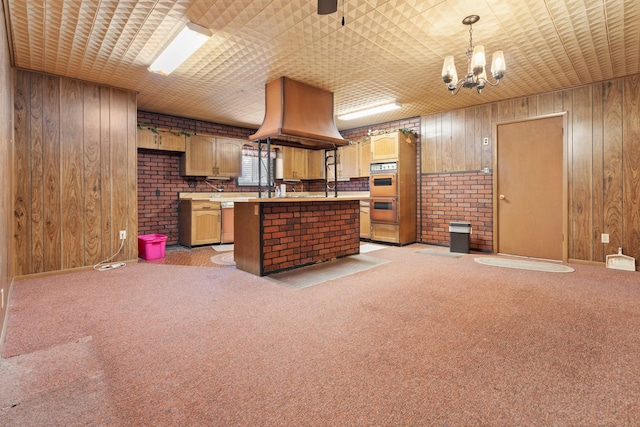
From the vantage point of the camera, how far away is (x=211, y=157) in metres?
6.20

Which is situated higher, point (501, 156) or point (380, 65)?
point (380, 65)

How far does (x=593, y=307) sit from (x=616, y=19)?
98.1 inches

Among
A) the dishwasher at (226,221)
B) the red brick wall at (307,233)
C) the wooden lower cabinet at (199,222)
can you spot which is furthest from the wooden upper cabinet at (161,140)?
the red brick wall at (307,233)

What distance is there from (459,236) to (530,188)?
127cm

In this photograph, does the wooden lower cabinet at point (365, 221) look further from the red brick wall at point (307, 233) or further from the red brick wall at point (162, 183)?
the red brick wall at point (162, 183)

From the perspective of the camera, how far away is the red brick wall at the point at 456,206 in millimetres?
5289

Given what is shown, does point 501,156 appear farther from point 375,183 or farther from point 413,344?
point 413,344

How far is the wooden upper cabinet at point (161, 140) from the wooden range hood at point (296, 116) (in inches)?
89.9

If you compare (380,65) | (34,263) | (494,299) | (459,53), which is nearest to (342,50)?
(380,65)

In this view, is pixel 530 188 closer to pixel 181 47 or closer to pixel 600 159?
pixel 600 159

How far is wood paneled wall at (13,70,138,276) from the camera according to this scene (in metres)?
3.67

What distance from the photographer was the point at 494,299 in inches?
113

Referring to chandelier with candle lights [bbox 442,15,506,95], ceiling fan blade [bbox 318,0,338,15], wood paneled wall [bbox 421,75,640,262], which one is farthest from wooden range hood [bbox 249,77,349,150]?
wood paneled wall [bbox 421,75,640,262]

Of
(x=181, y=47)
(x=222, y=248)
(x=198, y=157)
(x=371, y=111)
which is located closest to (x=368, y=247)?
(x=371, y=111)
